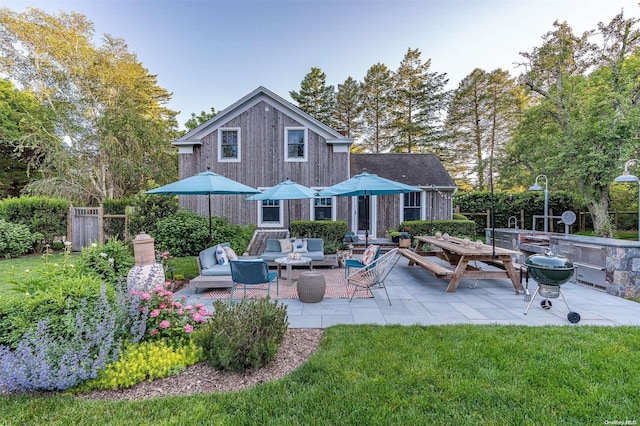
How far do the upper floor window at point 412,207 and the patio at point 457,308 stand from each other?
24.7 ft

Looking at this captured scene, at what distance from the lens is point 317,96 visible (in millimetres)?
24547

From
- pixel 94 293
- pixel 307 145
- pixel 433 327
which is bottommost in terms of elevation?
pixel 433 327

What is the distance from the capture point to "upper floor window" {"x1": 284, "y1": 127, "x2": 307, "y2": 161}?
41.3 ft

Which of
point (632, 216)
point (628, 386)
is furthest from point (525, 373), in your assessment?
point (632, 216)

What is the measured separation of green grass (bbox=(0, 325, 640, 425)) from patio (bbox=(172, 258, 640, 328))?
0.89m

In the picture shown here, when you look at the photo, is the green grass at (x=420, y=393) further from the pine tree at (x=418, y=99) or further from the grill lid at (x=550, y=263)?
the pine tree at (x=418, y=99)

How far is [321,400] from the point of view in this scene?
2.40 metres

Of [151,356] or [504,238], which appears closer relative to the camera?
[151,356]

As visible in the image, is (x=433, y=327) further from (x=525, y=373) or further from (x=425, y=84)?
(x=425, y=84)

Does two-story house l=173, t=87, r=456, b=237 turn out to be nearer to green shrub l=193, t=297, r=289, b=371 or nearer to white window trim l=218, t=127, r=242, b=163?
white window trim l=218, t=127, r=242, b=163

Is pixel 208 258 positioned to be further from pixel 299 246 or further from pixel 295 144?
pixel 295 144

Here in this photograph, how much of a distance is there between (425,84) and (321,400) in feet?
83.4

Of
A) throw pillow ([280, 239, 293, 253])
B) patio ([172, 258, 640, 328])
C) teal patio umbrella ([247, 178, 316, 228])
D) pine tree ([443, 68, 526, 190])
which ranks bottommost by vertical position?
patio ([172, 258, 640, 328])

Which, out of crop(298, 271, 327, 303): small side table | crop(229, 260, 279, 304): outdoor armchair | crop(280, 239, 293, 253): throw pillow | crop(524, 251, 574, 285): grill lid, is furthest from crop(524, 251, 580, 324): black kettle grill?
crop(280, 239, 293, 253): throw pillow
